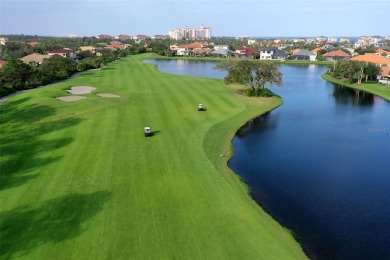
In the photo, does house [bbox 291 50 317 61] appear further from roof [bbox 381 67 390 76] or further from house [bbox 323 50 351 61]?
roof [bbox 381 67 390 76]

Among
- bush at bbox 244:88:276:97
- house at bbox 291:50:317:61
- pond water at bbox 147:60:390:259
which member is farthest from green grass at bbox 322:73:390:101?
house at bbox 291:50:317:61

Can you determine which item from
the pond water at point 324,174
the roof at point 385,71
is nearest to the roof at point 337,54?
the roof at point 385,71

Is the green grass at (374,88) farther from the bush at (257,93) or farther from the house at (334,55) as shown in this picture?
the house at (334,55)

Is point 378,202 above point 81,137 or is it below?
below

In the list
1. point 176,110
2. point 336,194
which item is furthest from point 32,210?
point 176,110

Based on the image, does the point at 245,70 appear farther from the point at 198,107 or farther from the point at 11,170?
the point at 11,170
